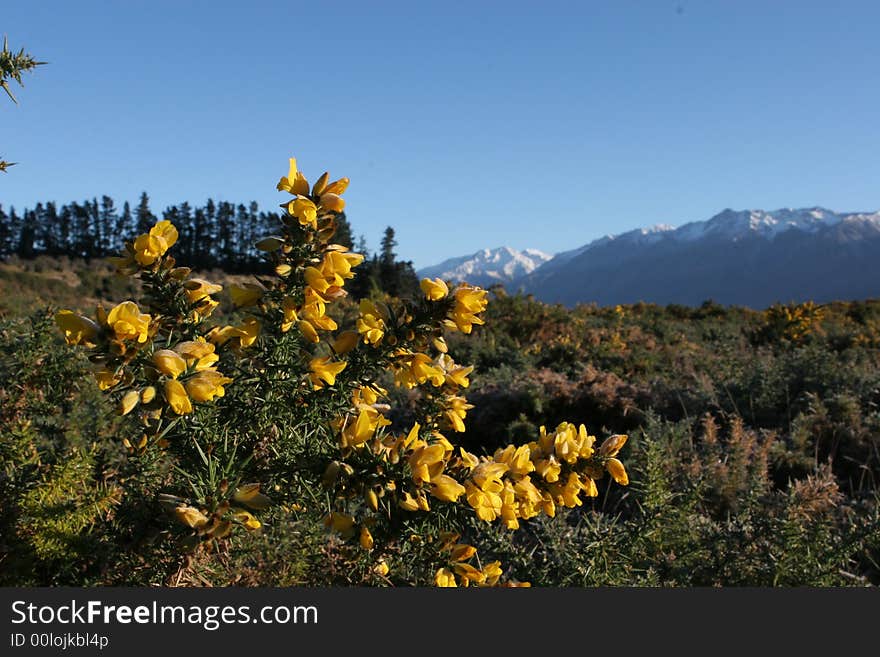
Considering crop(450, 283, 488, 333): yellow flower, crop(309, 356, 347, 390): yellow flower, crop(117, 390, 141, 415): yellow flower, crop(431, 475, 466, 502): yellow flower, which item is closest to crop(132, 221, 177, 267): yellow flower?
crop(117, 390, 141, 415): yellow flower

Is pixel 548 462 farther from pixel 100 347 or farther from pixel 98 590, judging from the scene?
pixel 98 590

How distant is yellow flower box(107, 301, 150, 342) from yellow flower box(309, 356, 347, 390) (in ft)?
1.35

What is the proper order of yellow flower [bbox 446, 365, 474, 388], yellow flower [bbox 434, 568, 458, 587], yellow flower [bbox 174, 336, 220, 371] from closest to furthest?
yellow flower [bbox 174, 336, 220, 371]
yellow flower [bbox 434, 568, 458, 587]
yellow flower [bbox 446, 365, 474, 388]

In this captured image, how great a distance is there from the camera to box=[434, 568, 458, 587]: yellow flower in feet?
4.78

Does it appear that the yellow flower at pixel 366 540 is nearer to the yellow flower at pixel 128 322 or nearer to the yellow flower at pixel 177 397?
the yellow flower at pixel 177 397

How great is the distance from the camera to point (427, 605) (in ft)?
4.88

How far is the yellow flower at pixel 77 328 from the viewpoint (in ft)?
3.79

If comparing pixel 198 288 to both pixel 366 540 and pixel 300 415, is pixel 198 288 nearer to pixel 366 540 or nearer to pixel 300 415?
pixel 300 415

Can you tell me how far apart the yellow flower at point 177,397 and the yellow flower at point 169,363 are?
2 cm

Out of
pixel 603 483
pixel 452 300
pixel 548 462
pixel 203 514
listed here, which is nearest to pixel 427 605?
pixel 548 462

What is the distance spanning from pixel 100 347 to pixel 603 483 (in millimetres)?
3694

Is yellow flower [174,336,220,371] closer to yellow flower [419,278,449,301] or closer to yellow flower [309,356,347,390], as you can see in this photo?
yellow flower [309,356,347,390]

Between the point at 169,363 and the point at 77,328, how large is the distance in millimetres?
216

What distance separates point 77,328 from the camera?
1159 mm
